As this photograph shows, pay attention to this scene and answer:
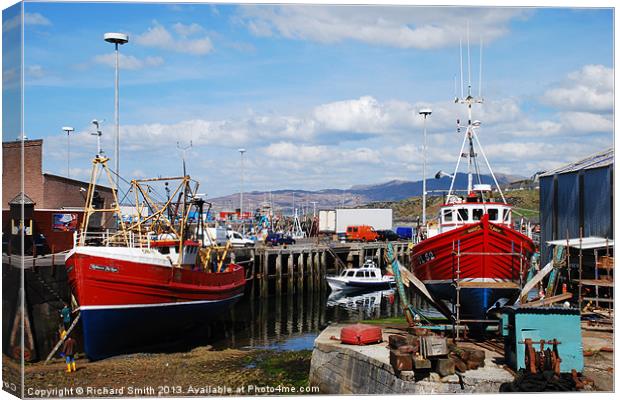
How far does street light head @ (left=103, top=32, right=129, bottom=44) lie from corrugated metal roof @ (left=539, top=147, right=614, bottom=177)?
1324 centimetres

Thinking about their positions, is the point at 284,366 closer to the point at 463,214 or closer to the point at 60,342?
the point at 60,342

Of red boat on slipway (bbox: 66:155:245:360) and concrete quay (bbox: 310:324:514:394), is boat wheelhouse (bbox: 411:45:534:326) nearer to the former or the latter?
concrete quay (bbox: 310:324:514:394)

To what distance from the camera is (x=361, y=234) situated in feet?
222

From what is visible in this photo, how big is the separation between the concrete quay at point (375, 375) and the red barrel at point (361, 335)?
22 cm

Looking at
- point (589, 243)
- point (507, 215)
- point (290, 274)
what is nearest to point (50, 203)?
point (507, 215)

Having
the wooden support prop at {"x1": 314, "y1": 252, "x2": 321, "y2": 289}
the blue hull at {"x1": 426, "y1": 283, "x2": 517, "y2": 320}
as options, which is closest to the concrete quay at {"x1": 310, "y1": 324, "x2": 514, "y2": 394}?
the blue hull at {"x1": 426, "y1": 283, "x2": 517, "y2": 320}

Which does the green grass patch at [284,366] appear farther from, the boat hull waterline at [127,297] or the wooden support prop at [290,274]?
the wooden support prop at [290,274]

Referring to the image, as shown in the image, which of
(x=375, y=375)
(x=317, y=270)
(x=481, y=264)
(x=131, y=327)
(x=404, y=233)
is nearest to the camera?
(x=375, y=375)

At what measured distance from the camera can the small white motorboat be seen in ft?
149

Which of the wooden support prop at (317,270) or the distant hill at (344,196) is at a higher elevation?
the distant hill at (344,196)

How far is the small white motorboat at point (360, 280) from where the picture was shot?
4538cm

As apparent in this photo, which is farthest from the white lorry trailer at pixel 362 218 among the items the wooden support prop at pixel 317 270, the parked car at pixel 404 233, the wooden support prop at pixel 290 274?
the wooden support prop at pixel 290 274

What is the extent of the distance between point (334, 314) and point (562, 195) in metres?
17.0

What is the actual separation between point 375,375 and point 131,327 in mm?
9771
